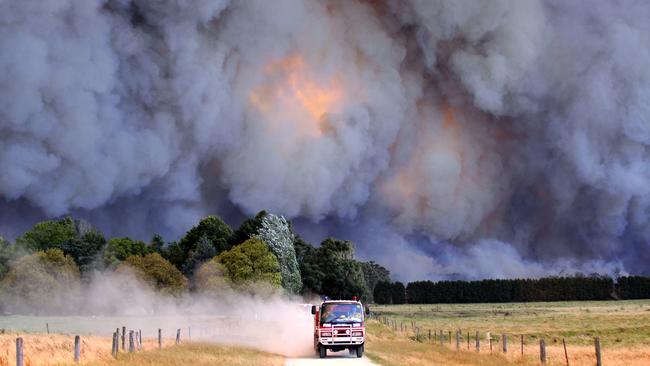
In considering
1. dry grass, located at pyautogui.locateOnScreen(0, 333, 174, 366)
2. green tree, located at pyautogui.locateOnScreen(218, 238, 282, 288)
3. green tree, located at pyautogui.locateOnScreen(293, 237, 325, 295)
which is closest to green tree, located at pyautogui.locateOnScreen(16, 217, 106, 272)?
green tree, located at pyautogui.locateOnScreen(218, 238, 282, 288)

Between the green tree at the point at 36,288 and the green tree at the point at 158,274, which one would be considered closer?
the green tree at the point at 36,288

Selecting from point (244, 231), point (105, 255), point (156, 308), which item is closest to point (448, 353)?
point (156, 308)

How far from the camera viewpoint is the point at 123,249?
18188 cm

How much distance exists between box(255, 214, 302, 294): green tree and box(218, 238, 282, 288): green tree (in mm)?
5444

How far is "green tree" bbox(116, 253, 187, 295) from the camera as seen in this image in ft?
482

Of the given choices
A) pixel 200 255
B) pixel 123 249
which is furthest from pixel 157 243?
pixel 200 255

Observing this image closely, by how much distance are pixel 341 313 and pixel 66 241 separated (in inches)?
5367

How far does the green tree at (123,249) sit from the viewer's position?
557 ft

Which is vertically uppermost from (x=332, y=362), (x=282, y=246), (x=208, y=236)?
(x=208, y=236)

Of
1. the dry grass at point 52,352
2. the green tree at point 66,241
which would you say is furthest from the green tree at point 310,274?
the dry grass at point 52,352

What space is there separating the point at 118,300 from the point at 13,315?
18.4 meters

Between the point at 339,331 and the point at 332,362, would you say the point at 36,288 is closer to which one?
the point at 339,331

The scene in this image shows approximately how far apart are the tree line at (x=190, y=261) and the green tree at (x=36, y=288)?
185 millimetres

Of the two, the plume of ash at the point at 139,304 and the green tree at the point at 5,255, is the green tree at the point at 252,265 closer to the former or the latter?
the plume of ash at the point at 139,304
